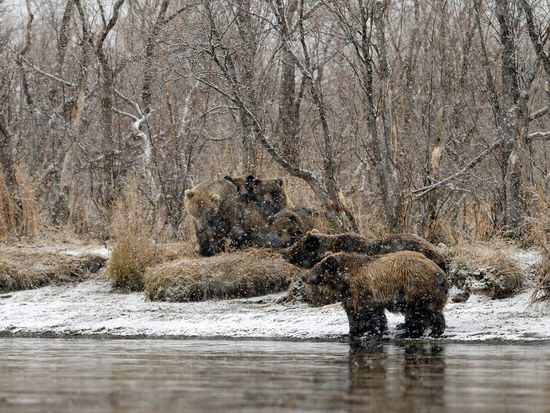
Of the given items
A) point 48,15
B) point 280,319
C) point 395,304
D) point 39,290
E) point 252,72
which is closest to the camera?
point 395,304

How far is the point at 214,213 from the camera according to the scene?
1703 cm

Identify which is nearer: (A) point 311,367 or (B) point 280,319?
(A) point 311,367

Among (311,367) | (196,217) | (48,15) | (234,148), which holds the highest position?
(48,15)

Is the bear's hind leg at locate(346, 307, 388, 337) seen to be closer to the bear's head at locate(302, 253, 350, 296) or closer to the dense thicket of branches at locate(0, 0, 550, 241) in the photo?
the bear's head at locate(302, 253, 350, 296)

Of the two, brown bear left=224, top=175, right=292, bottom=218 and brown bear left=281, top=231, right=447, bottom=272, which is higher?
brown bear left=224, top=175, right=292, bottom=218

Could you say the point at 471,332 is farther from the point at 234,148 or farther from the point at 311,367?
the point at 234,148

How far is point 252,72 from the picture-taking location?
18703 millimetres

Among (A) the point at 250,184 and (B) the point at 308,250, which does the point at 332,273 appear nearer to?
(B) the point at 308,250

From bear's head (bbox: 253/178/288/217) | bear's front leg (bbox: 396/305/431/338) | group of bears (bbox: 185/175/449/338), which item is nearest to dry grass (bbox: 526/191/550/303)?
group of bears (bbox: 185/175/449/338)

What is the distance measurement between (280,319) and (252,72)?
6.77 metres

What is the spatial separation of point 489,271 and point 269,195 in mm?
4670

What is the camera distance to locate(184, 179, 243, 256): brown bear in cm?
1688

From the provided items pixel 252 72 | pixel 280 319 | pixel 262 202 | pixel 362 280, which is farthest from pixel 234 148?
pixel 362 280

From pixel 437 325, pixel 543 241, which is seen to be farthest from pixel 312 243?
pixel 543 241
